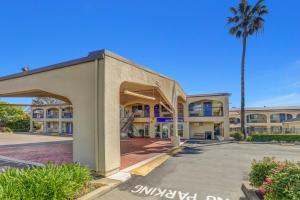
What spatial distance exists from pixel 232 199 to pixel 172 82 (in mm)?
11925

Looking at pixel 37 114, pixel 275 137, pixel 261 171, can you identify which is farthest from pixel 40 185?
pixel 37 114

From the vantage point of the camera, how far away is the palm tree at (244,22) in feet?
79.7

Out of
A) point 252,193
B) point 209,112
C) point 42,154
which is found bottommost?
point 42,154

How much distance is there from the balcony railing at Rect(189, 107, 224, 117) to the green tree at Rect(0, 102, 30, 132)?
135ft

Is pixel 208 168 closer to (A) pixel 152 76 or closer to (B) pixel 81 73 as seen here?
(A) pixel 152 76

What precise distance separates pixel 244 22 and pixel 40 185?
93.2 ft

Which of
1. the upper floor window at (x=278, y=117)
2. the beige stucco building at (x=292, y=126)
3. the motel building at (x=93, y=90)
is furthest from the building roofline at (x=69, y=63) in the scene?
the upper floor window at (x=278, y=117)

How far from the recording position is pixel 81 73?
8.73m

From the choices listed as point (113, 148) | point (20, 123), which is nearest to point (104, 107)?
point (113, 148)

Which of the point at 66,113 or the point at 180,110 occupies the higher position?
the point at 180,110

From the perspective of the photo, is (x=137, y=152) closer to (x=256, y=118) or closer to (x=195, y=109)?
(x=195, y=109)

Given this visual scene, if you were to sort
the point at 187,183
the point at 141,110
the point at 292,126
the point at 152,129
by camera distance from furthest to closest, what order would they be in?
the point at 292,126
the point at 141,110
the point at 152,129
the point at 187,183

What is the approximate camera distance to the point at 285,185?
159 inches

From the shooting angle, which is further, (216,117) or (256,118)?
(256,118)
